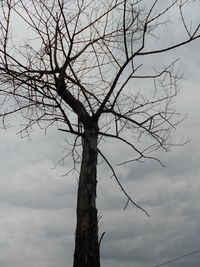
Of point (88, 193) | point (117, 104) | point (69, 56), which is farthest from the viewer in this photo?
point (117, 104)

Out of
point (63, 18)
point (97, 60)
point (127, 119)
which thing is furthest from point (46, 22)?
point (127, 119)

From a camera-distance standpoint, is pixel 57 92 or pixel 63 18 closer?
pixel 63 18

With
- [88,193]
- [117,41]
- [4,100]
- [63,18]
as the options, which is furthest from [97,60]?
[88,193]

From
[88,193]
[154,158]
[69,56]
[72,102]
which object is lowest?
[88,193]

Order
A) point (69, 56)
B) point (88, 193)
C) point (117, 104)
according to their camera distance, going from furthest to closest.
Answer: point (117, 104), point (69, 56), point (88, 193)

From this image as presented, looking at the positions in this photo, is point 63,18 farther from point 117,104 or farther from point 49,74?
point 117,104

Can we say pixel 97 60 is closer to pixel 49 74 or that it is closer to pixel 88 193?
pixel 49 74

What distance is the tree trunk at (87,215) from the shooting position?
4819 mm

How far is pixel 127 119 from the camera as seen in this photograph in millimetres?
6254

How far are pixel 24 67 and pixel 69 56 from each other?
0.61 m

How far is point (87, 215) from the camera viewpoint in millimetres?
5012

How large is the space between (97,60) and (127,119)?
92cm

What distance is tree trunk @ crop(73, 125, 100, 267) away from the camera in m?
4.82

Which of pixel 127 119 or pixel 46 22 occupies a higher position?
pixel 46 22
